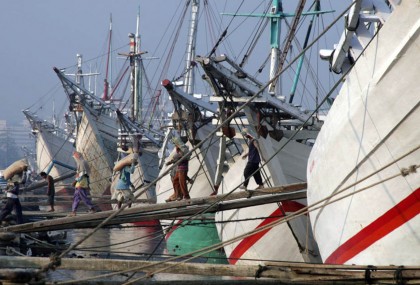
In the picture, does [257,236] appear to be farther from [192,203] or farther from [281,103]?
[192,203]

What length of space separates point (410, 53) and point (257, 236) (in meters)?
8.52

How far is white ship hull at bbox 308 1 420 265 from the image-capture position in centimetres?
989

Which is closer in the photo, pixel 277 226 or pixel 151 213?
pixel 151 213

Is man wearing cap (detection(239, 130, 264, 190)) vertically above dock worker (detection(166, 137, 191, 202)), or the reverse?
dock worker (detection(166, 137, 191, 202))

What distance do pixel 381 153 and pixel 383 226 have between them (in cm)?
75

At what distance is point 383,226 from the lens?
10.1m

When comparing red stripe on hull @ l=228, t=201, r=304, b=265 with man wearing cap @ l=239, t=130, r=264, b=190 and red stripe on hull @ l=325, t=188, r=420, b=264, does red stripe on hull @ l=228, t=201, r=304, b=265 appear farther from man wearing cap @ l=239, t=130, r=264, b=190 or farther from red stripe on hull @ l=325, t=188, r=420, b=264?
red stripe on hull @ l=325, t=188, r=420, b=264

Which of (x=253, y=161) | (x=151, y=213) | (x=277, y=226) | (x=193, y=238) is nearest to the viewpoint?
(x=151, y=213)

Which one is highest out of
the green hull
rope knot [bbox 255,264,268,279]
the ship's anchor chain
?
the green hull

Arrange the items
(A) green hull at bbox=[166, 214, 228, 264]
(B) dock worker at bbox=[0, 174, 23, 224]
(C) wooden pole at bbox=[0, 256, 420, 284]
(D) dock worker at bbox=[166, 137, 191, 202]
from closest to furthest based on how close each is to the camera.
Result: (C) wooden pole at bbox=[0, 256, 420, 284] < (B) dock worker at bbox=[0, 174, 23, 224] < (D) dock worker at bbox=[166, 137, 191, 202] < (A) green hull at bbox=[166, 214, 228, 264]

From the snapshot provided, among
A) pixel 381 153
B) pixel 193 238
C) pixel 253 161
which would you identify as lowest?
pixel 381 153

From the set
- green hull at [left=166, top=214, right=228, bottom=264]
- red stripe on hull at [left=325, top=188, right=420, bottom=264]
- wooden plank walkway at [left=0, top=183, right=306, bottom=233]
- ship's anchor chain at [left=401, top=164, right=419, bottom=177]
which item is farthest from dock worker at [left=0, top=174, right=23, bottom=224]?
ship's anchor chain at [left=401, top=164, right=419, bottom=177]

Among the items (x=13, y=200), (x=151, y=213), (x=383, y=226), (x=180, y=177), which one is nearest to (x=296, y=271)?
(x=383, y=226)

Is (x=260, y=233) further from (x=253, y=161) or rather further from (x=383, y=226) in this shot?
(x=383, y=226)
